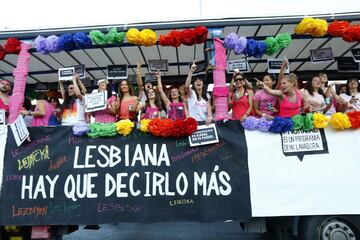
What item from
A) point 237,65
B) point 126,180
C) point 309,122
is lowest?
point 126,180

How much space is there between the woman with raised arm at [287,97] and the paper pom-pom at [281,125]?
30 cm

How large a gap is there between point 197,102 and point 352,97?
96.0 inches

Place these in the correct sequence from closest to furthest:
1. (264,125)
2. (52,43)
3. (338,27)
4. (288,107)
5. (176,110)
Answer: (264,125) → (288,107) → (338,27) → (52,43) → (176,110)

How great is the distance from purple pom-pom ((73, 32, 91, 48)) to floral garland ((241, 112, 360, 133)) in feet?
8.78

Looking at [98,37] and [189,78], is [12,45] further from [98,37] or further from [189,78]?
[189,78]

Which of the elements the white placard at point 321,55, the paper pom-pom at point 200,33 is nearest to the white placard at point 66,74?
the paper pom-pom at point 200,33

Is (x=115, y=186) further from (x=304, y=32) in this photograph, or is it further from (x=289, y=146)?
(x=304, y=32)

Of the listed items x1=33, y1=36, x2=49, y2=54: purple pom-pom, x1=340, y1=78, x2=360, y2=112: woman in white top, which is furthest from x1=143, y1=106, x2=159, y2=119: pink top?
x1=340, y1=78, x2=360, y2=112: woman in white top

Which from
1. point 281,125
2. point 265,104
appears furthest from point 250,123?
point 265,104

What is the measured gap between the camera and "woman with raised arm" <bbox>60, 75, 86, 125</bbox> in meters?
4.86

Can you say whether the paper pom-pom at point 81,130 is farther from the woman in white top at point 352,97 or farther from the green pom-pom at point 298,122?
the woman in white top at point 352,97

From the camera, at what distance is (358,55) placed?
503 centimetres

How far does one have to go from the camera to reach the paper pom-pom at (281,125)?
3785mm

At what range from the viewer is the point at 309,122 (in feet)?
12.5
